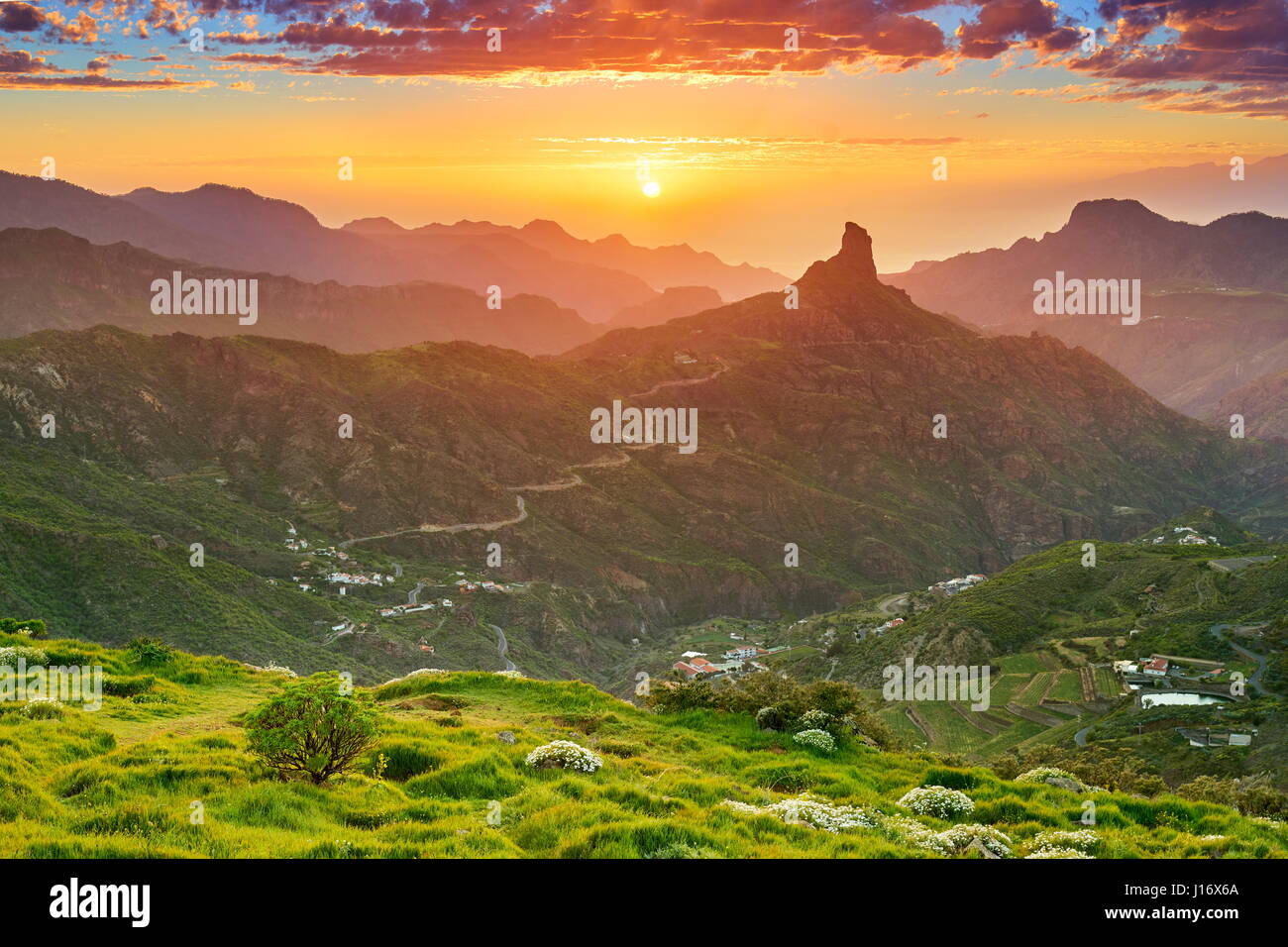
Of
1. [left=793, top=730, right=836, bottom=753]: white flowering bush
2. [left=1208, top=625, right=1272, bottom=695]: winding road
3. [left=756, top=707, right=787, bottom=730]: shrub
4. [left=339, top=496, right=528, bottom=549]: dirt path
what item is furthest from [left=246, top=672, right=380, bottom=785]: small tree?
[left=339, top=496, right=528, bottom=549]: dirt path

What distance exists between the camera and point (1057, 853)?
11.5 m

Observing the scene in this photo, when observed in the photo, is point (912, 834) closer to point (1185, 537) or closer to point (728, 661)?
point (728, 661)

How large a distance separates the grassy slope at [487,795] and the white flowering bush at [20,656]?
3758mm

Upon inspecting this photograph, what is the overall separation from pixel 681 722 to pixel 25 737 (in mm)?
13697

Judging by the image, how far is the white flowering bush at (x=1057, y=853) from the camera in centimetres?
1130

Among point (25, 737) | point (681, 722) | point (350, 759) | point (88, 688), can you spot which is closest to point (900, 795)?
point (681, 722)

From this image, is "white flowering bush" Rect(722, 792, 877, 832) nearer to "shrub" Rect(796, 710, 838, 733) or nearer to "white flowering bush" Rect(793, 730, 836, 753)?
"white flowering bush" Rect(793, 730, 836, 753)

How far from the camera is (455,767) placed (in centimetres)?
1436

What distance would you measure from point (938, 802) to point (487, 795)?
7.57 meters

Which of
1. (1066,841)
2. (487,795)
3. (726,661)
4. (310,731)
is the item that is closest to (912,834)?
(1066,841)

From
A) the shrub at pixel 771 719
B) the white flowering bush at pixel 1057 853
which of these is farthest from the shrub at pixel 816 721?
the white flowering bush at pixel 1057 853

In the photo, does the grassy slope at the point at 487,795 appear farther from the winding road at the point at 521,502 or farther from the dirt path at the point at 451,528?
the winding road at the point at 521,502
